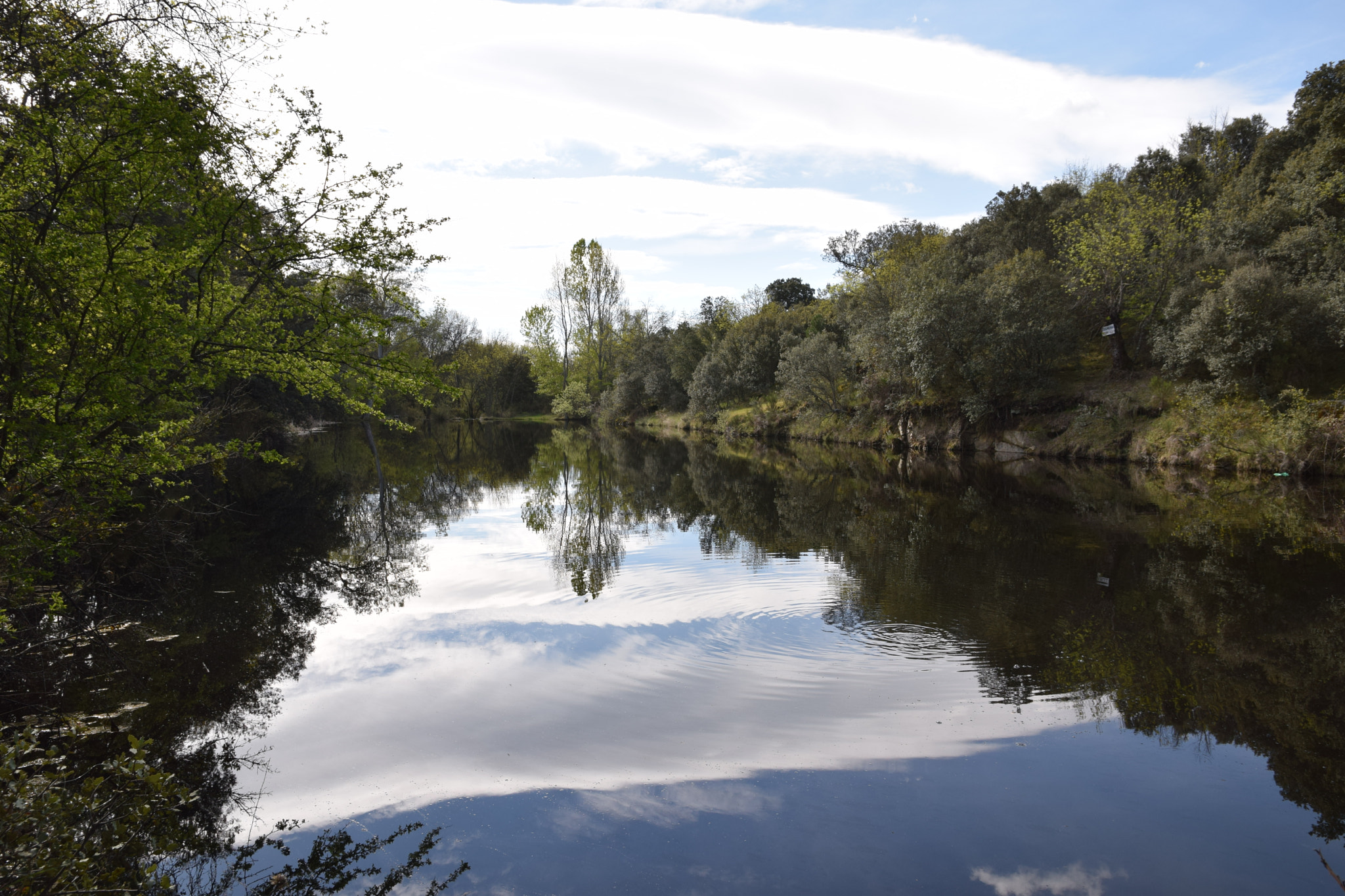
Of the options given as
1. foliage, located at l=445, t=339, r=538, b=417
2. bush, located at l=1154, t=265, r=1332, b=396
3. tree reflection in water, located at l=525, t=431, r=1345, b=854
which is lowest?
tree reflection in water, located at l=525, t=431, r=1345, b=854

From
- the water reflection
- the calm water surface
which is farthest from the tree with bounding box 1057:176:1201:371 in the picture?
the calm water surface

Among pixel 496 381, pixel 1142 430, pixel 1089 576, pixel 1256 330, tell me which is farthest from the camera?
pixel 496 381

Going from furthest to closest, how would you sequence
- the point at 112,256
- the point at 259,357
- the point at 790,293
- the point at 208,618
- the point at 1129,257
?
the point at 790,293 < the point at 1129,257 < the point at 208,618 < the point at 259,357 < the point at 112,256

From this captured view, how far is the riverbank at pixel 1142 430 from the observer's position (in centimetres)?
1959

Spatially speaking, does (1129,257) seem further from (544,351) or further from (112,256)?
(544,351)

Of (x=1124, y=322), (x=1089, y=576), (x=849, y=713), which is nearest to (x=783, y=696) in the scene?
(x=849, y=713)

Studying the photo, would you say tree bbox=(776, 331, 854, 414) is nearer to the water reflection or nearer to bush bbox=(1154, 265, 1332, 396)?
the water reflection

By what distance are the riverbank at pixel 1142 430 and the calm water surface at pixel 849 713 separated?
25.2 ft

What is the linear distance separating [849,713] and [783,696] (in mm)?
678

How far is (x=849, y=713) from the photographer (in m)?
6.34

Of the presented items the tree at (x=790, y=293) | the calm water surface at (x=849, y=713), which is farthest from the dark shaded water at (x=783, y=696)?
the tree at (x=790, y=293)

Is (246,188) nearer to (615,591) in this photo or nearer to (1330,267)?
(615,591)

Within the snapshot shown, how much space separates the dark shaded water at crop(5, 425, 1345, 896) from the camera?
4.43 meters

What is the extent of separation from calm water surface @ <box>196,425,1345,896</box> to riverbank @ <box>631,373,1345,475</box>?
25.2ft
